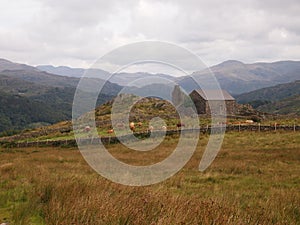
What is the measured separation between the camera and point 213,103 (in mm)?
64938

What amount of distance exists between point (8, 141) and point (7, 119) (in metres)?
167

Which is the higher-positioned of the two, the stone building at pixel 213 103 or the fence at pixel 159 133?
the stone building at pixel 213 103

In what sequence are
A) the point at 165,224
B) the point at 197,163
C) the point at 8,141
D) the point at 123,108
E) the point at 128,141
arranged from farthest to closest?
the point at 123,108
the point at 8,141
the point at 128,141
the point at 197,163
the point at 165,224

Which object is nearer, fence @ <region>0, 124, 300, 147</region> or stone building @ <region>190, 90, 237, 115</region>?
fence @ <region>0, 124, 300, 147</region>

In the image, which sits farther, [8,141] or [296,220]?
[8,141]

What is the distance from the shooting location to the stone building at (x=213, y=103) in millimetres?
64125

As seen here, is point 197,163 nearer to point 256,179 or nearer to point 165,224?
point 256,179

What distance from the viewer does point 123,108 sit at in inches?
2601

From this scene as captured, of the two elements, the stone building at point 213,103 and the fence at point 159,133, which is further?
the stone building at point 213,103

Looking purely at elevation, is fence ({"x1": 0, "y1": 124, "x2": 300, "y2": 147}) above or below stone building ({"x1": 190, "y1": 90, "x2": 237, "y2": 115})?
below

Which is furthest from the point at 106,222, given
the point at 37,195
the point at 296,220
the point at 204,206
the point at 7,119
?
the point at 7,119

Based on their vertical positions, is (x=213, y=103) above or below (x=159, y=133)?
above

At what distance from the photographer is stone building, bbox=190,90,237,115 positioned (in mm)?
64125

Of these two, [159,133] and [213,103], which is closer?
[159,133]
